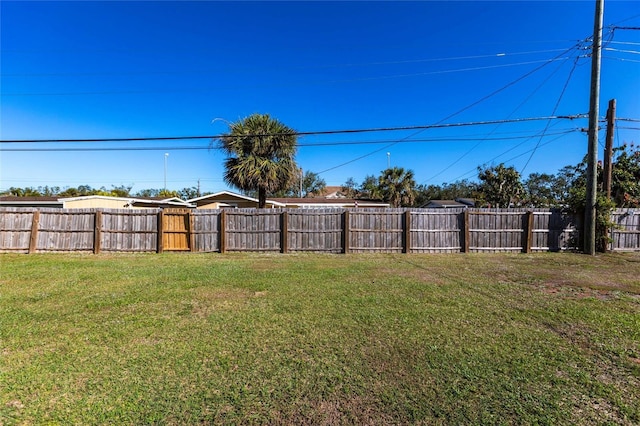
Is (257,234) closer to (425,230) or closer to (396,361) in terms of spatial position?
(425,230)

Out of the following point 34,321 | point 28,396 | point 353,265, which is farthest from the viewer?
point 353,265

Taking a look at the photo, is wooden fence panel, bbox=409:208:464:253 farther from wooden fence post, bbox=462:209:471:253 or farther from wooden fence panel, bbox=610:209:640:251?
wooden fence panel, bbox=610:209:640:251

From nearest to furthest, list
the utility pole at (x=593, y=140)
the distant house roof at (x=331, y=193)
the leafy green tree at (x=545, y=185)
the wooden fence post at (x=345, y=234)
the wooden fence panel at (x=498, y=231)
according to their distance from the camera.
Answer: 1. the utility pole at (x=593, y=140)
2. the wooden fence post at (x=345, y=234)
3. the wooden fence panel at (x=498, y=231)
4. the leafy green tree at (x=545, y=185)
5. the distant house roof at (x=331, y=193)

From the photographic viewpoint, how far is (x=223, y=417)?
2213mm

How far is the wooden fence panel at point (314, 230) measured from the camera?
1096cm

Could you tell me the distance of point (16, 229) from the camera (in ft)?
33.9

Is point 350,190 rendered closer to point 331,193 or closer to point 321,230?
point 331,193

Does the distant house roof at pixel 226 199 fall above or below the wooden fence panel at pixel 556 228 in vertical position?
above

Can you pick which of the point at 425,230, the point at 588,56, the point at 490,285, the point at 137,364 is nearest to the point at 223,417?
the point at 137,364

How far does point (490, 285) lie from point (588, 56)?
30.3ft

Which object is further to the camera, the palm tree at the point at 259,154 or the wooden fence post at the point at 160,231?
the palm tree at the point at 259,154

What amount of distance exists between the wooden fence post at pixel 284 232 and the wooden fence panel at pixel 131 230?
427 cm

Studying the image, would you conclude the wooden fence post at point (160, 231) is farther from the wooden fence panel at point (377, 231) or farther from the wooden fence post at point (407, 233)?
the wooden fence post at point (407, 233)

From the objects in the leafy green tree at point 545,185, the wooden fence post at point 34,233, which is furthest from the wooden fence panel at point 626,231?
the leafy green tree at point 545,185
